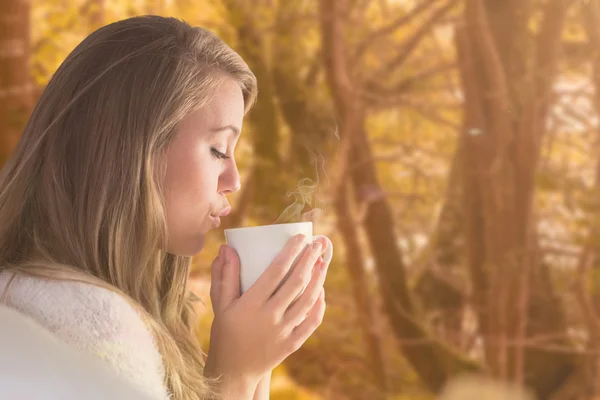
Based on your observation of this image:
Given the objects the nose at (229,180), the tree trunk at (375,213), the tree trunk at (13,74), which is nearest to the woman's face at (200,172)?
the nose at (229,180)

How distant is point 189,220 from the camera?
74 cm

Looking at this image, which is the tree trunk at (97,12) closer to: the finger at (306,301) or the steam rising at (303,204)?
the steam rising at (303,204)

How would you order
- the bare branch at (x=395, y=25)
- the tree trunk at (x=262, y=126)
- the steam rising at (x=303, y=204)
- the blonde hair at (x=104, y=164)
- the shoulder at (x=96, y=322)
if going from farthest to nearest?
the tree trunk at (x=262, y=126)
the bare branch at (x=395, y=25)
the steam rising at (x=303, y=204)
the blonde hair at (x=104, y=164)
the shoulder at (x=96, y=322)

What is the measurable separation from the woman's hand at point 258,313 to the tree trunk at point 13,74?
1822 millimetres

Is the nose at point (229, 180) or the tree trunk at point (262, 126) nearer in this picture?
the nose at point (229, 180)

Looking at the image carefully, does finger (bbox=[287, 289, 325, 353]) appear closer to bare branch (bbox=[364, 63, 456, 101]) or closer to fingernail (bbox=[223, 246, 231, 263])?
fingernail (bbox=[223, 246, 231, 263])

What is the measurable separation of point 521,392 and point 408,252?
0.53 metres

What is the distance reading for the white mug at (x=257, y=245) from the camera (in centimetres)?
70

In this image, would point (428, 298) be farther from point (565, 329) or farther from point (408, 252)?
point (565, 329)

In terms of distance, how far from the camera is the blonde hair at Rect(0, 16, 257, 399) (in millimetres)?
685

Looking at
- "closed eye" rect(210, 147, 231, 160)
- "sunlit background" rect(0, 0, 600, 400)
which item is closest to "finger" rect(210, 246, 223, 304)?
"closed eye" rect(210, 147, 231, 160)

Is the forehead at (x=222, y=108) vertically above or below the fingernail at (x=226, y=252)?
above

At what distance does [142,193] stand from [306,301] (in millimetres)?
205

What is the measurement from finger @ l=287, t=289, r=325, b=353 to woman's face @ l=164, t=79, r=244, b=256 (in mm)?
143
